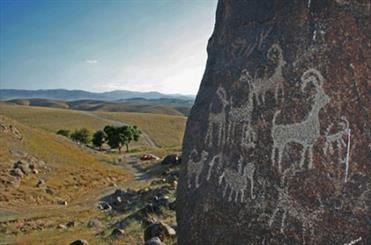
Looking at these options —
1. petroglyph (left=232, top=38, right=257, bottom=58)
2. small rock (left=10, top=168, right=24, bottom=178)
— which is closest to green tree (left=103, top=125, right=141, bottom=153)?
small rock (left=10, top=168, right=24, bottom=178)

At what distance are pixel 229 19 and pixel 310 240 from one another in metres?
4.19

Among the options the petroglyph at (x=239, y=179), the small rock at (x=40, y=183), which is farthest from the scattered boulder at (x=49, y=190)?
the petroglyph at (x=239, y=179)

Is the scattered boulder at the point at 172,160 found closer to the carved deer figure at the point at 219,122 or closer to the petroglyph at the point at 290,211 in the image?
the carved deer figure at the point at 219,122

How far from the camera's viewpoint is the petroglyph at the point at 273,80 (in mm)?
7934

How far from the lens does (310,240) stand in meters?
7.28

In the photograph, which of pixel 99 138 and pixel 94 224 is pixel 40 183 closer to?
pixel 94 224

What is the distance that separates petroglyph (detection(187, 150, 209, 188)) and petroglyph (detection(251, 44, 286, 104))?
156cm

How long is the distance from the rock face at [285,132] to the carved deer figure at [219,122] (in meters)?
0.02

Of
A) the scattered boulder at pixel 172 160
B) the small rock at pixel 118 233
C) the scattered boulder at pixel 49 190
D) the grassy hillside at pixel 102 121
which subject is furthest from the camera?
the grassy hillside at pixel 102 121

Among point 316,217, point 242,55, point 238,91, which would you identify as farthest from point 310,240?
point 242,55

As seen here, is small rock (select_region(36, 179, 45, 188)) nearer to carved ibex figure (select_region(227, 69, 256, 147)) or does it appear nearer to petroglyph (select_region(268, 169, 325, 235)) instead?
carved ibex figure (select_region(227, 69, 256, 147))

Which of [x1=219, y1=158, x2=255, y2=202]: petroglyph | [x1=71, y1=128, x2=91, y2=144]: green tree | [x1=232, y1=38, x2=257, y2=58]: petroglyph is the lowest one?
[x1=71, y1=128, x2=91, y2=144]: green tree

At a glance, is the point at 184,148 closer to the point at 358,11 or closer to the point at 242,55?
the point at 242,55

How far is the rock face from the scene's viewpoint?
716 cm
